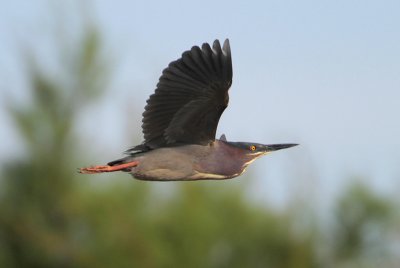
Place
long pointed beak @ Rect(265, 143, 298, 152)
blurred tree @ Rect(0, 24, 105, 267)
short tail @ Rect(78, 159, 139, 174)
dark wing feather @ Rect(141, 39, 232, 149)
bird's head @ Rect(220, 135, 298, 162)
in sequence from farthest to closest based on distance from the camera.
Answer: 1. blurred tree @ Rect(0, 24, 105, 267)
2. long pointed beak @ Rect(265, 143, 298, 152)
3. bird's head @ Rect(220, 135, 298, 162)
4. short tail @ Rect(78, 159, 139, 174)
5. dark wing feather @ Rect(141, 39, 232, 149)

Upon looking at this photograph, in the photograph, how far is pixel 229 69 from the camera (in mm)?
9492

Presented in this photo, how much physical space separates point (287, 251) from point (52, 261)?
477 cm

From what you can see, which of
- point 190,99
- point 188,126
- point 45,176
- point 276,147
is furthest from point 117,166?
point 45,176

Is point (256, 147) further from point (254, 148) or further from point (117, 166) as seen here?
point (117, 166)

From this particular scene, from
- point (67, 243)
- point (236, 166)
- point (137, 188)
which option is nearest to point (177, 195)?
point (137, 188)

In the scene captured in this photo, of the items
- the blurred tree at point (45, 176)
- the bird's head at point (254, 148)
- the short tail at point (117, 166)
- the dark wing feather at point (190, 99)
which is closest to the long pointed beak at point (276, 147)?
the bird's head at point (254, 148)

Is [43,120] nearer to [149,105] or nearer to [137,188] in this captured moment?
[137,188]

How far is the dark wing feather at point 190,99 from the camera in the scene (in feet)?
31.1

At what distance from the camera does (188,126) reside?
977cm

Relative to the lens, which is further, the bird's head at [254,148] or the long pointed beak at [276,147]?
the long pointed beak at [276,147]

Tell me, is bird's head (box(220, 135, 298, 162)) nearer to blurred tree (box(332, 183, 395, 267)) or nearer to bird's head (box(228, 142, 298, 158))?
bird's head (box(228, 142, 298, 158))

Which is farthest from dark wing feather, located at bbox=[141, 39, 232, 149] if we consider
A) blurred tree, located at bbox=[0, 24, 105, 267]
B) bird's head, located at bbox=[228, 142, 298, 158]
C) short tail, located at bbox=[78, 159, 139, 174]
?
blurred tree, located at bbox=[0, 24, 105, 267]

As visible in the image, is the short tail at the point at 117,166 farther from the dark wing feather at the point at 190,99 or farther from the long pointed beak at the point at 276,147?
the long pointed beak at the point at 276,147

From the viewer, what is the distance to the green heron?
31.2ft
